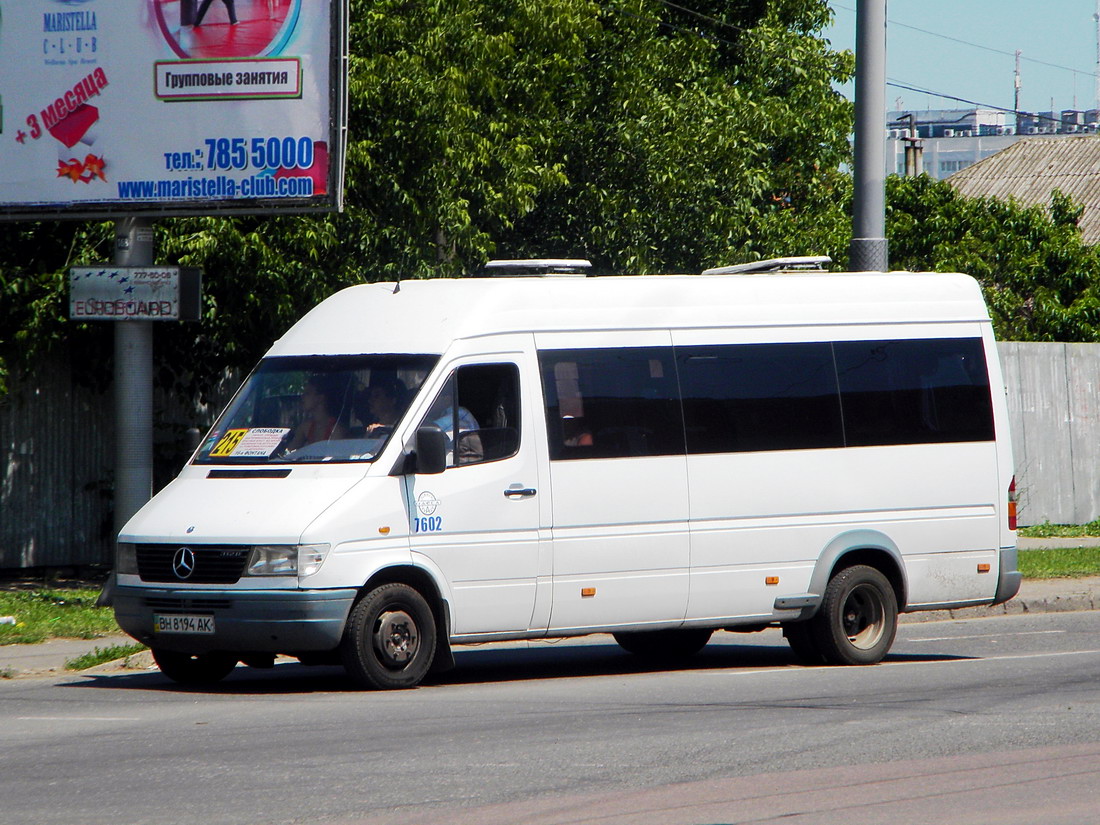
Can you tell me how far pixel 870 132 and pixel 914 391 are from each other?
368cm

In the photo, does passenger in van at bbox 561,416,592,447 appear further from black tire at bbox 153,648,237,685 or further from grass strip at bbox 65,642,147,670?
grass strip at bbox 65,642,147,670

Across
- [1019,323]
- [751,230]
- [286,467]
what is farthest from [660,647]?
[1019,323]

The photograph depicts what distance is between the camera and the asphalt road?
22.6 feet

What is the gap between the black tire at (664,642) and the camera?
12.8 meters

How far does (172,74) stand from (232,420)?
5.29 metres

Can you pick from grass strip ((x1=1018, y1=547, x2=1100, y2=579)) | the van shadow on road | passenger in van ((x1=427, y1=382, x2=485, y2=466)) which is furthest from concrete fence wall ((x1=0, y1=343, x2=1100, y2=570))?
grass strip ((x1=1018, y1=547, x2=1100, y2=579))

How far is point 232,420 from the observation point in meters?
11.1

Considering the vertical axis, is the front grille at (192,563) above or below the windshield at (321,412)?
below

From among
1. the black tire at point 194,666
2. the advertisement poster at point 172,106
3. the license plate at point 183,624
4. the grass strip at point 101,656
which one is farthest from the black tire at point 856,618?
the advertisement poster at point 172,106

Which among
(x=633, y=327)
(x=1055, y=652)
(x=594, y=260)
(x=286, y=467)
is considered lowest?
(x=1055, y=652)

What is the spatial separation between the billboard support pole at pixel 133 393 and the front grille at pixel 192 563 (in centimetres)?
462

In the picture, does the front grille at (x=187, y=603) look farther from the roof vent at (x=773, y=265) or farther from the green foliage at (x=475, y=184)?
the green foliage at (x=475, y=184)

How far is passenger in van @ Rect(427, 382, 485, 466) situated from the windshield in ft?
0.58

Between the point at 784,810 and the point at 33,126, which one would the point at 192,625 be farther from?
the point at 33,126
